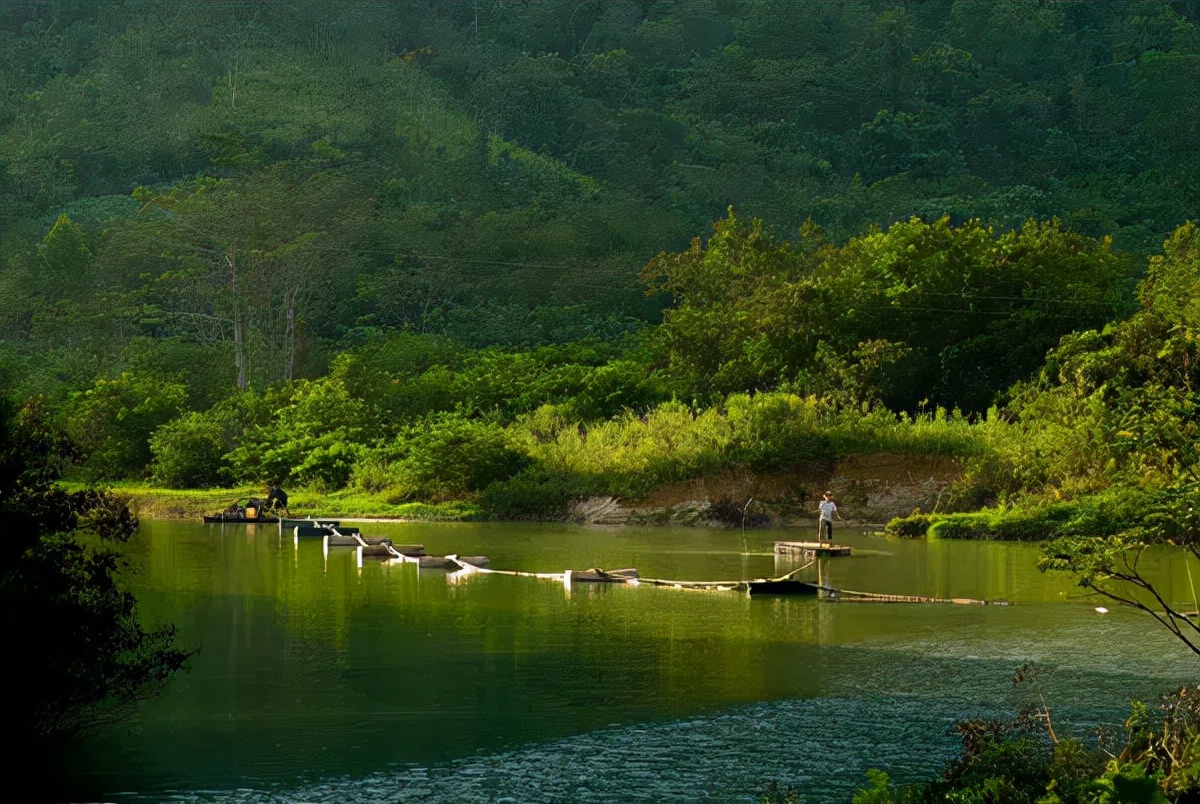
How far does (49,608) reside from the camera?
46.5ft

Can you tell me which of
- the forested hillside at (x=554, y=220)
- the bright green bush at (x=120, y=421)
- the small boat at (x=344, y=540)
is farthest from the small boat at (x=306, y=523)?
the bright green bush at (x=120, y=421)

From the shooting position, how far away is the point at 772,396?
43906mm

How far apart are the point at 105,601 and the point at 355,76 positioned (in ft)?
327

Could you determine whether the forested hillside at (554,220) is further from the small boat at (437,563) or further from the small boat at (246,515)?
the small boat at (437,563)

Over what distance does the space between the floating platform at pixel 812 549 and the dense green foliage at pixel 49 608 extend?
1665 centimetres

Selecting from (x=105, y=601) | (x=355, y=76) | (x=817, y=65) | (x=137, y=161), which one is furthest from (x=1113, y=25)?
(x=105, y=601)

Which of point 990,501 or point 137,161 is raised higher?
point 137,161

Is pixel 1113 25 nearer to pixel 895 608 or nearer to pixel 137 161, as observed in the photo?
pixel 137 161

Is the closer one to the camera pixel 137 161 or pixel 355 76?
pixel 137 161

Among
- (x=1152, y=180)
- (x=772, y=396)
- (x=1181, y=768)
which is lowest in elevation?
(x=1181, y=768)

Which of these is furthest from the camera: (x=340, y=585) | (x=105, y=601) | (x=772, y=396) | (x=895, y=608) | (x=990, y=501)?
(x=772, y=396)

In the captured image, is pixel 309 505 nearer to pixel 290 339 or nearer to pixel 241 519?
pixel 241 519

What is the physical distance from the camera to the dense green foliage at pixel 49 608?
549 inches

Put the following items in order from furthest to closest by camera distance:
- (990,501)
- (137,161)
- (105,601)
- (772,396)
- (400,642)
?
(137,161) < (772,396) < (990,501) < (400,642) < (105,601)
